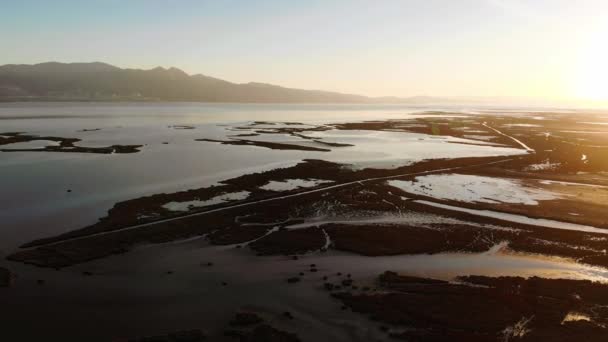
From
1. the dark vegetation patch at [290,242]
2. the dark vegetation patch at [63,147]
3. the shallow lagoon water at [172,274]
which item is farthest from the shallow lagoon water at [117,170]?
the dark vegetation patch at [290,242]

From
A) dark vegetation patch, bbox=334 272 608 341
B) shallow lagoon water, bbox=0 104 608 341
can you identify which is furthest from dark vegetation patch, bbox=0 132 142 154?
dark vegetation patch, bbox=334 272 608 341

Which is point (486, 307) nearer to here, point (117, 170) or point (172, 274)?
point (172, 274)

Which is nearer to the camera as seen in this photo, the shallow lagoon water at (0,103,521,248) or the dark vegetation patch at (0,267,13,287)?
the dark vegetation patch at (0,267,13,287)

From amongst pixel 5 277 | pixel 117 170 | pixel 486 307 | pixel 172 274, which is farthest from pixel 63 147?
pixel 486 307

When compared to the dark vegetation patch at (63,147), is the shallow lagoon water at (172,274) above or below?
below

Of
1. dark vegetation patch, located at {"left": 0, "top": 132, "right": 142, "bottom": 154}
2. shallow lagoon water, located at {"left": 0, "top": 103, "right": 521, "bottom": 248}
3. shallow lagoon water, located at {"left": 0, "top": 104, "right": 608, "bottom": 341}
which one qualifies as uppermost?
dark vegetation patch, located at {"left": 0, "top": 132, "right": 142, "bottom": 154}

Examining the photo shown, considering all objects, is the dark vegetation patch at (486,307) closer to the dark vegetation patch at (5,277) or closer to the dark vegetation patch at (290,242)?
the dark vegetation patch at (290,242)

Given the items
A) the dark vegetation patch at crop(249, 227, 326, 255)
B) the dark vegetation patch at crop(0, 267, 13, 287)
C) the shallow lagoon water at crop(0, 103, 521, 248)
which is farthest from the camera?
the shallow lagoon water at crop(0, 103, 521, 248)

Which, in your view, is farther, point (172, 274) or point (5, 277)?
point (172, 274)

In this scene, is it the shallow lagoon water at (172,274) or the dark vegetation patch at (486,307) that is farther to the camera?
the shallow lagoon water at (172,274)

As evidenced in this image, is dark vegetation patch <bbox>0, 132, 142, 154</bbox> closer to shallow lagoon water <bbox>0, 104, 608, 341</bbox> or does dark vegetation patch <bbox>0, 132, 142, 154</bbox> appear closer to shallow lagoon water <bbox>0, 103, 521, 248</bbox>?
shallow lagoon water <bbox>0, 103, 521, 248</bbox>

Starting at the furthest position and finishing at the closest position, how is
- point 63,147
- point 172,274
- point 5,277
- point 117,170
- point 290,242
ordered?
1. point 63,147
2. point 117,170
3. point 290,242
4. point 172,274
5. point 5,277

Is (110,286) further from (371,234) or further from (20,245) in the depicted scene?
(371,234)
